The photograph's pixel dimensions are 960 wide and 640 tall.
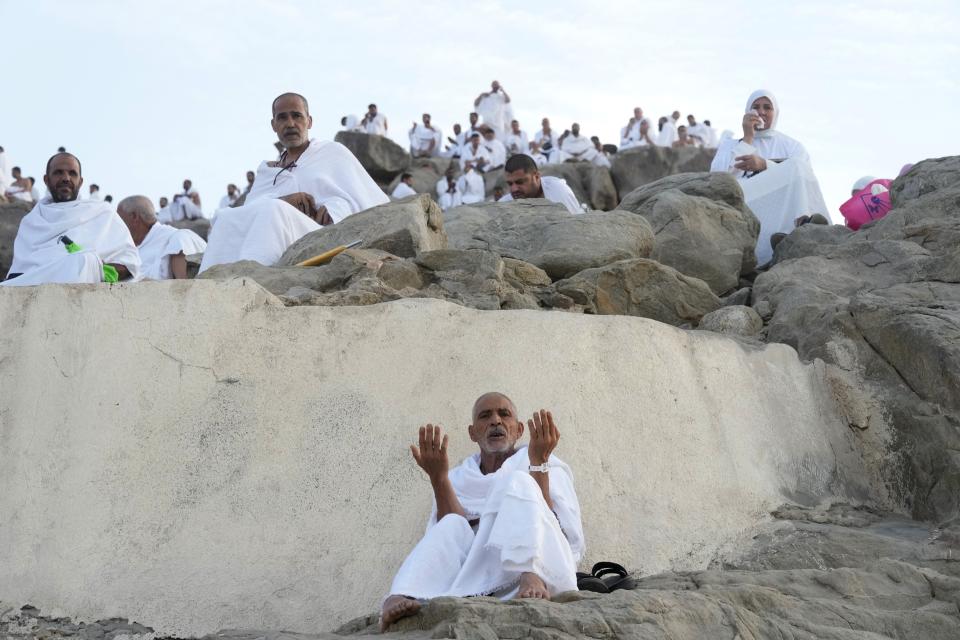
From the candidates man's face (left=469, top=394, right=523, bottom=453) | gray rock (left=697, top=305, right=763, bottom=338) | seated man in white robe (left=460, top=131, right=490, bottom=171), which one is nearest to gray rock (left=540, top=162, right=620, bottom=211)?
seated man in white robe (left=460, top=131, right=490, bottom=171)

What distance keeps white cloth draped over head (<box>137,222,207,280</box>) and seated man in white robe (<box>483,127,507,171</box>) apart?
14.3 metres

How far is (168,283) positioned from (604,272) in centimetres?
277

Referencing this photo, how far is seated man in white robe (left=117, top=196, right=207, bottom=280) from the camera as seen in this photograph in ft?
28.9

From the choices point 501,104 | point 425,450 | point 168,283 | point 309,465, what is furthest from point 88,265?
point 501,104

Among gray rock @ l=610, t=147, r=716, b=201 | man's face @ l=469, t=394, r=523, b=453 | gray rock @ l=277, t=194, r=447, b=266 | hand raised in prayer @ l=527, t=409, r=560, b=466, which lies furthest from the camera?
gray rock @ l=610, t=147, r=716, b=201

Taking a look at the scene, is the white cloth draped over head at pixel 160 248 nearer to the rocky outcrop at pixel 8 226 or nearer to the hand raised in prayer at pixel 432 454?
the hand raised in prayer at pixel 432 454

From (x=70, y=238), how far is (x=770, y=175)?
575cm

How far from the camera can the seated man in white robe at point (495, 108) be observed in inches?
976

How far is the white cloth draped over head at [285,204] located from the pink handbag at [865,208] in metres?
3.46

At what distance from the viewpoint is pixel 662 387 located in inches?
247

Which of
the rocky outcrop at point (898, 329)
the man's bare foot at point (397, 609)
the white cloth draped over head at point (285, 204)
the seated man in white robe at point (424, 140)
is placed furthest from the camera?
the seated man in white robe at point (424, 140)

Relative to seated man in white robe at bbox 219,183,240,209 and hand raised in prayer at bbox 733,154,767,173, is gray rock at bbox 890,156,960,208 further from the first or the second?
seated man in white robe at bbox 219,183,240,209

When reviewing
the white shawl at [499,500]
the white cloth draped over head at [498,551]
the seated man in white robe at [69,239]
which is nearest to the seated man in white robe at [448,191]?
the seated man in white robe at [69,239]

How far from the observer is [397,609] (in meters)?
4.34
